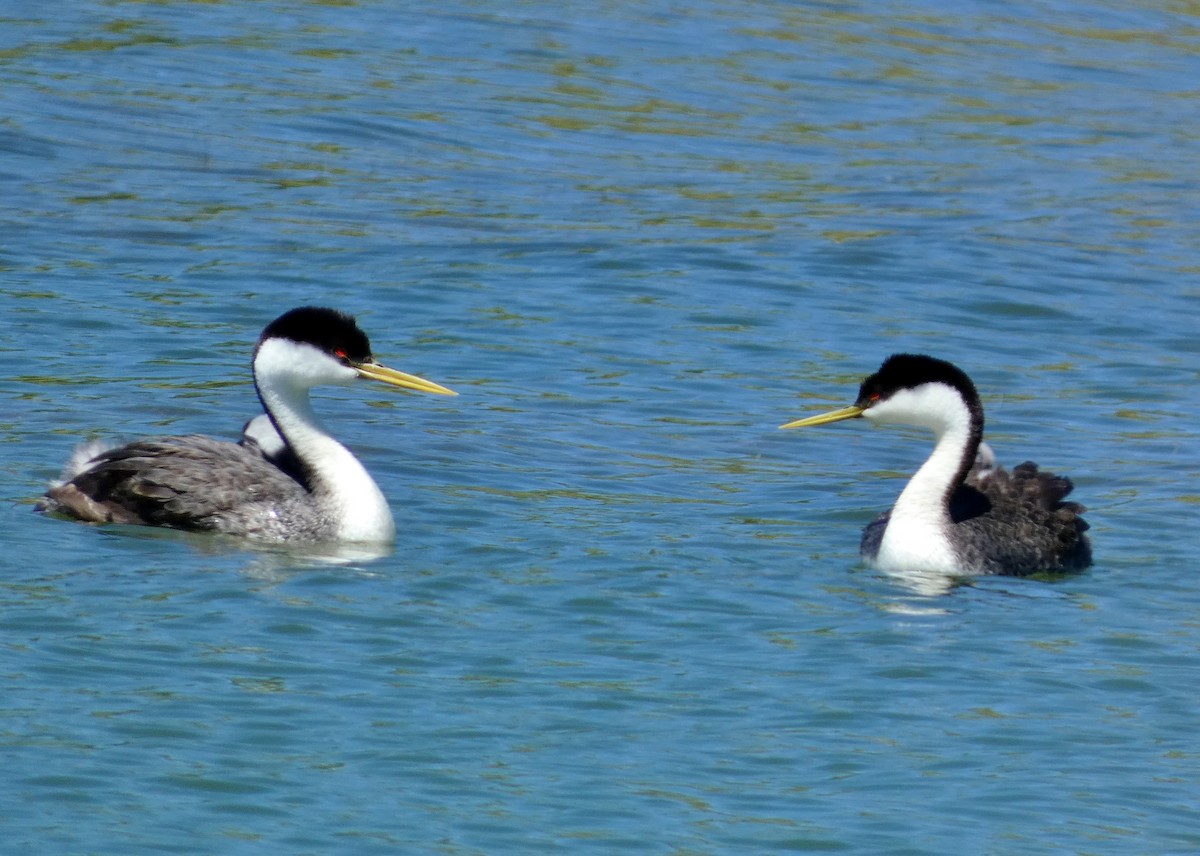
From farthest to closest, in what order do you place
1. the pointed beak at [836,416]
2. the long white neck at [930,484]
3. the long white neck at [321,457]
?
the pointed beak at [836,416] → the long white neck at [321,457] → the long white neck at [930,484]

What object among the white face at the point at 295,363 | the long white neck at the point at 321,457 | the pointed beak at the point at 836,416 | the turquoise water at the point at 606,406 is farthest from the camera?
the pointed beak at the point at 836,416

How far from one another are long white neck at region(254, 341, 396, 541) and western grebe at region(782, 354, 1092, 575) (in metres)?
2.14

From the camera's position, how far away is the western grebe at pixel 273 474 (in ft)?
33.6

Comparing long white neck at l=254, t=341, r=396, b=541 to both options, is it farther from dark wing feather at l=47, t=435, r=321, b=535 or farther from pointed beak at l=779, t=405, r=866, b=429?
Answer: pointed beak at l=779, t=405, r=866, b=429

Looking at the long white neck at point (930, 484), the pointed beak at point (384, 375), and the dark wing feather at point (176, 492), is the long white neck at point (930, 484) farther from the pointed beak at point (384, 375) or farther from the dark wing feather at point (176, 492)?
the dark wing feather at point (176, 492)

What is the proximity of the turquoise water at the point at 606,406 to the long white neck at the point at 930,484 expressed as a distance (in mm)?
283

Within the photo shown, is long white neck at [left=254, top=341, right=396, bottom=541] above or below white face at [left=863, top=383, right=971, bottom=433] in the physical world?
below

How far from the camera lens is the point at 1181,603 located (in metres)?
9.72

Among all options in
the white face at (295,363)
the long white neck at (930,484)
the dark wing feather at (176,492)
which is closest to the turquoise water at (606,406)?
the dark wing feather at (176,492)

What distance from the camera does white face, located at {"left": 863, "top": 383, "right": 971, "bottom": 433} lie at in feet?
34.8

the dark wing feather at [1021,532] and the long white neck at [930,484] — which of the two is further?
the dark wing feather at [1021,532]

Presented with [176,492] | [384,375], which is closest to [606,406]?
[384,375]

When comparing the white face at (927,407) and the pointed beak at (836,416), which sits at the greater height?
the white face at (927,407)

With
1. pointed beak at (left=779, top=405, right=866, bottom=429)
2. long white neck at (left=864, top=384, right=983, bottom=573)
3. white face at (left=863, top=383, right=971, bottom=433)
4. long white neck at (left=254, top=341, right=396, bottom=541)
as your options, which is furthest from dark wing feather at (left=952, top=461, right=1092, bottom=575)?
long white neck at (left=254, top=341, right=396, bottom=541)
